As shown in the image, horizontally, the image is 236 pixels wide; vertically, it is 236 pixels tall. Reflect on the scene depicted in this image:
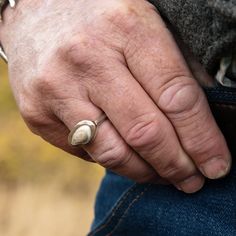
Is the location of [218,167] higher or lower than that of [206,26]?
lower

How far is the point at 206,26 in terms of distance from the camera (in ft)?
3.02

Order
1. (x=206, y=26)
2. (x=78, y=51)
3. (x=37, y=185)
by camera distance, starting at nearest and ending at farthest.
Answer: (x=206, y=26), (x=78, y=51), (x=37, y=185)

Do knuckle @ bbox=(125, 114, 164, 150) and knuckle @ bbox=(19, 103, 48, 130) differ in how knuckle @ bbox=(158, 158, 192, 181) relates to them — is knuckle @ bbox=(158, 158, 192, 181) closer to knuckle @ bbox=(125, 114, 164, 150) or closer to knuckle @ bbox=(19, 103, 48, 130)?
knuckle @ bbox=(125, 114, 164, 150)

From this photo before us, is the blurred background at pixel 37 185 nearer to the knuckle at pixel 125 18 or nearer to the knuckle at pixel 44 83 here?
the knuckle at pixel 44 83

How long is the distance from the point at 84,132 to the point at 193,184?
183 millimetres

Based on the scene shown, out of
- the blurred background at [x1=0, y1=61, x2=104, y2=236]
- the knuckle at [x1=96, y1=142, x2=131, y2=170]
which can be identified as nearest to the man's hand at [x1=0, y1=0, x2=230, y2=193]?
the knuckle at [x1=96, y1=142, x2=131, y2=170]

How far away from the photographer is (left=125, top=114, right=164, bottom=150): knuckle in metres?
1.00

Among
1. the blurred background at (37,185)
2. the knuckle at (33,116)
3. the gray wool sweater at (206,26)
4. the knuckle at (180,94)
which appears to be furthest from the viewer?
the blurred background at (37,185)

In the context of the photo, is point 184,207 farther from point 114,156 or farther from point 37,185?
point 37,185

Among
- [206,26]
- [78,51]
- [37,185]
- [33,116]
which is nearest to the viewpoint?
[206,26]

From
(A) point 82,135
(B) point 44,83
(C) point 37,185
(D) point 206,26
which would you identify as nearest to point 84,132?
(A) point 82,135

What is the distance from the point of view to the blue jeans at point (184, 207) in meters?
1.00

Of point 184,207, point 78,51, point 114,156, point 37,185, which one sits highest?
point 78,51

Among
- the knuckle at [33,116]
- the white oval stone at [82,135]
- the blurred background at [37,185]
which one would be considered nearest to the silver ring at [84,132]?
the white oval stone at [82,135]
